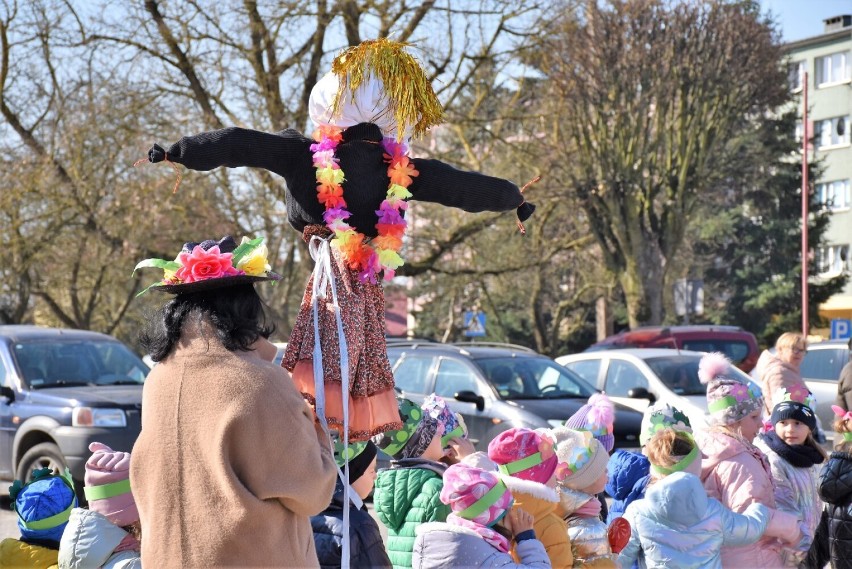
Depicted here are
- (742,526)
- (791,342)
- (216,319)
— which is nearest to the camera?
(216,319)

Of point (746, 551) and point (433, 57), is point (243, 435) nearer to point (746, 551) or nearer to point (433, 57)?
point (746, 551)

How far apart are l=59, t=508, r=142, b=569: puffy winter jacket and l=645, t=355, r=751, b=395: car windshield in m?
8.57

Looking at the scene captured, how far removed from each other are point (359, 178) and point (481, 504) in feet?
3.79

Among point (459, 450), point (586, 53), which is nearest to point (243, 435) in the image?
point (459, 450)

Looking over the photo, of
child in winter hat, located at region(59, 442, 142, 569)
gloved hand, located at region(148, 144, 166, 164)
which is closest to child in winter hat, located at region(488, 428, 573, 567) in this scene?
child in winter hat, located at region(59, 442, 142, 569)

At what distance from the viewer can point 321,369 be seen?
3498 mm

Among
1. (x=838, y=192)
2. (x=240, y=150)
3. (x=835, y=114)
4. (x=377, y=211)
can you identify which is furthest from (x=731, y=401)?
(x=835, y=114)

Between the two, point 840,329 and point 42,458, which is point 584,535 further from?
point 840,329

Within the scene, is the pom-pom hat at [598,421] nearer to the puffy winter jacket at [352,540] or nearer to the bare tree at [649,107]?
the puffy winter jacket at [352,540]

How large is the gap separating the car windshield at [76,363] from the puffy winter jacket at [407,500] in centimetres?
677

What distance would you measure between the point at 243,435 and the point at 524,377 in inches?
333

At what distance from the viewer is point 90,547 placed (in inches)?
147

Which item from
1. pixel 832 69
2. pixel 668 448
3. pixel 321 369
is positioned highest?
pixel 832 69

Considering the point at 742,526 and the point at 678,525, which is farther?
the point at 742,526
